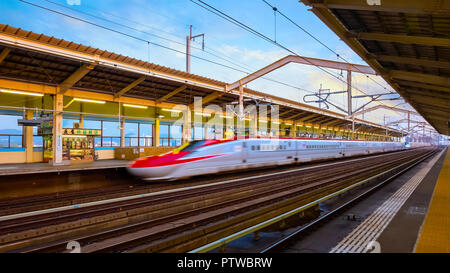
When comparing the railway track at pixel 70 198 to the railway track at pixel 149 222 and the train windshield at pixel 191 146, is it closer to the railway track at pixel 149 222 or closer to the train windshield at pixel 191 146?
the railway track at pixel 149 222

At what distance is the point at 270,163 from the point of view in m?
17.1

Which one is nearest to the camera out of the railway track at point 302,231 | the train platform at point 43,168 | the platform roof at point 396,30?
the railway track at point 302,231

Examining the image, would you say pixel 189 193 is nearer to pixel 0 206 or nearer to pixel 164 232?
pixel 164 232

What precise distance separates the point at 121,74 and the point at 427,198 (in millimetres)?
16300

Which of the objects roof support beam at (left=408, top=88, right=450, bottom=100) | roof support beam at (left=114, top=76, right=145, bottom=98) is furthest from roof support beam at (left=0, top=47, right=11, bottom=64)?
roof support beam at (left=408, top=88, right=450, bottom=100)

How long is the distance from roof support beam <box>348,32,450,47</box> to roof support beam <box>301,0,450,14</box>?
1.90 m

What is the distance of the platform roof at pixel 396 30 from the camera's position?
6152mm

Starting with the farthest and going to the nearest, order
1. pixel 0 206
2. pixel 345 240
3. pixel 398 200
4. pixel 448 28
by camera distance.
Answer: pixel 398 200, pixel 0 206, pixel 448 28, pixel 345 240

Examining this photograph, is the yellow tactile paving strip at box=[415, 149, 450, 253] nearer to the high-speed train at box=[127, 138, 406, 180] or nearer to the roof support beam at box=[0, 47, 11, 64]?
the high-speed train at box=[127, 138, 406, 180]

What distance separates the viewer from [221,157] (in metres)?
13.5

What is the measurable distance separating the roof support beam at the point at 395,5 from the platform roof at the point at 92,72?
11678mm

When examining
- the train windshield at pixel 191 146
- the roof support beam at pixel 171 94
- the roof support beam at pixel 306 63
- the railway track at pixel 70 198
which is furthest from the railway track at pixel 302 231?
the roof support beam at pixel 171 94

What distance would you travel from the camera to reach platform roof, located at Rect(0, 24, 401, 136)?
12.6m
